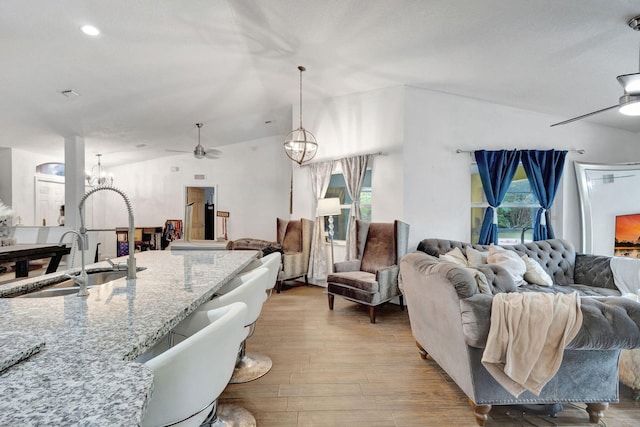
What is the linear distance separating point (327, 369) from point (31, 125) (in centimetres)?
609

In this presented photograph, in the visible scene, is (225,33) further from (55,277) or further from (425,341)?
(425,341)

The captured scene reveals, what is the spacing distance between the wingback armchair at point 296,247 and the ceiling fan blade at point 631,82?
13.5 ft

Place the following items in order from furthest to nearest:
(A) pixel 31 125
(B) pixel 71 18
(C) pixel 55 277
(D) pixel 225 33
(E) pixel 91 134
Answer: (E) pixel 91 134
(A) pixel 31 125
(D) pixel 225 33
(B) pixel 71 18
(C) pixel 55 277

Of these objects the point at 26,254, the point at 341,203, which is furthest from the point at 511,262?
the point at 26,254

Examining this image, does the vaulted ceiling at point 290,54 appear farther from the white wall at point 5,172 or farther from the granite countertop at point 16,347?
the granite countertop at point 16,347

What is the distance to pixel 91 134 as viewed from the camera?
5.78m

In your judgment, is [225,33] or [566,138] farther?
[566,138]

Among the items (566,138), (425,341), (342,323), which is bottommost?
(342,323)

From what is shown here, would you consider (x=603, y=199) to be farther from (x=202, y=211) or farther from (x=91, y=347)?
(x=202, y=211)

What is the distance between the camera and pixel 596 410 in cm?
185

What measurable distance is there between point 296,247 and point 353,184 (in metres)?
1.60

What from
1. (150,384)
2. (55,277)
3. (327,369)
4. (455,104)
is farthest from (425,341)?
(455,104)

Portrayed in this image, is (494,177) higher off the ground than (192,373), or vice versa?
(494,177)

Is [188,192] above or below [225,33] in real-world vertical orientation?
below
